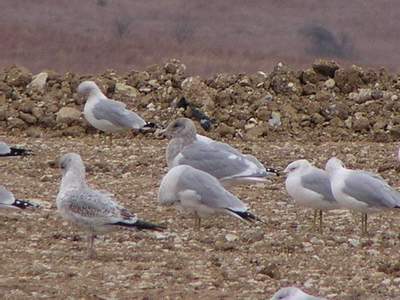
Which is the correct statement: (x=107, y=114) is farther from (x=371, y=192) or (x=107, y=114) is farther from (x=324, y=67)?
(x=371, y=192)

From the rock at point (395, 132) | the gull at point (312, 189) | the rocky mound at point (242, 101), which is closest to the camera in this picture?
the gull at point (312, 189)

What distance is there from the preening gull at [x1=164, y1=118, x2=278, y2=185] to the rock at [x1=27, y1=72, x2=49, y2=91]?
485cm

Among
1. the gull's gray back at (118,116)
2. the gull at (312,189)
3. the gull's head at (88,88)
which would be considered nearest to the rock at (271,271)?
the gull at (312,189)

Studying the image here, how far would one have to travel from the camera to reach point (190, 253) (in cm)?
882

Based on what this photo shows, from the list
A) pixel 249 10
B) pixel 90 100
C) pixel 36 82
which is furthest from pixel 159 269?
pixel 249 10

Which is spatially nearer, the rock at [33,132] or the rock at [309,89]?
the rock at [33,132]

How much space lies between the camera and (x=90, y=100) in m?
14.3

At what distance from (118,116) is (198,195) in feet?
15.2

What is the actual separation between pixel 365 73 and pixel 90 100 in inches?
129

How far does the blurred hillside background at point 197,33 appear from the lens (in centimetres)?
2852

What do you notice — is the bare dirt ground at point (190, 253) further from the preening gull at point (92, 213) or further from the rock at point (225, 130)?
the rock at point (225, 130)

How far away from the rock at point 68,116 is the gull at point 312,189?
5.37m

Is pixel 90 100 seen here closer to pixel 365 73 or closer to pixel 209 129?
pixel 209 129

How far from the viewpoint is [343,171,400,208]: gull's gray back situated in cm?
938
